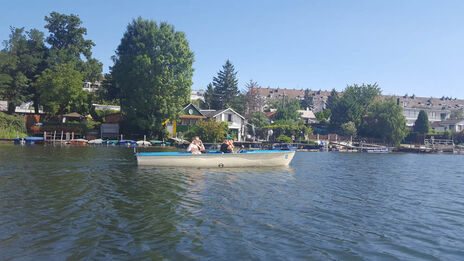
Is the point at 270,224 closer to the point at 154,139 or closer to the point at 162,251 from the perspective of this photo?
the point at 162,251

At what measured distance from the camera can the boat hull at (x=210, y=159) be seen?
23328mm

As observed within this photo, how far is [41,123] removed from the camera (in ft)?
183

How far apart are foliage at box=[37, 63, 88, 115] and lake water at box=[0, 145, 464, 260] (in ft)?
126

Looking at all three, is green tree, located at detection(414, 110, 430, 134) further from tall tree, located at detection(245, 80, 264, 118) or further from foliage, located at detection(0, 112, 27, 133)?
foliage, located at detection(0, 112, 27, 133)

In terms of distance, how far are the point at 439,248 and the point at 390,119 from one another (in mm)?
Result: 69421

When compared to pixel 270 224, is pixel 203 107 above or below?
above

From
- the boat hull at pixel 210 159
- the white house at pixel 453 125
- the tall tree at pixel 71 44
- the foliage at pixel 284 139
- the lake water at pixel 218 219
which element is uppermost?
the tall tree at pixel 71 44

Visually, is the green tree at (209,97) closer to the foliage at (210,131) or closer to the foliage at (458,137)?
the foliage at (210,131)

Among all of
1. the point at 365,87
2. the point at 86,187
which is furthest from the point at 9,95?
the point at 365,87

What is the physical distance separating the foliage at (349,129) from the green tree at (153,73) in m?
40.4

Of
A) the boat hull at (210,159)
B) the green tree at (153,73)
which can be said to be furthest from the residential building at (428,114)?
the boat hull at (210,159)

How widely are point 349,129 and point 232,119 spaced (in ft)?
92.8

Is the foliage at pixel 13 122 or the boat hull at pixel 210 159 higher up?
the foliage at pixel 13 122

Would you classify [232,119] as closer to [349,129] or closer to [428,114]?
[349,129]
